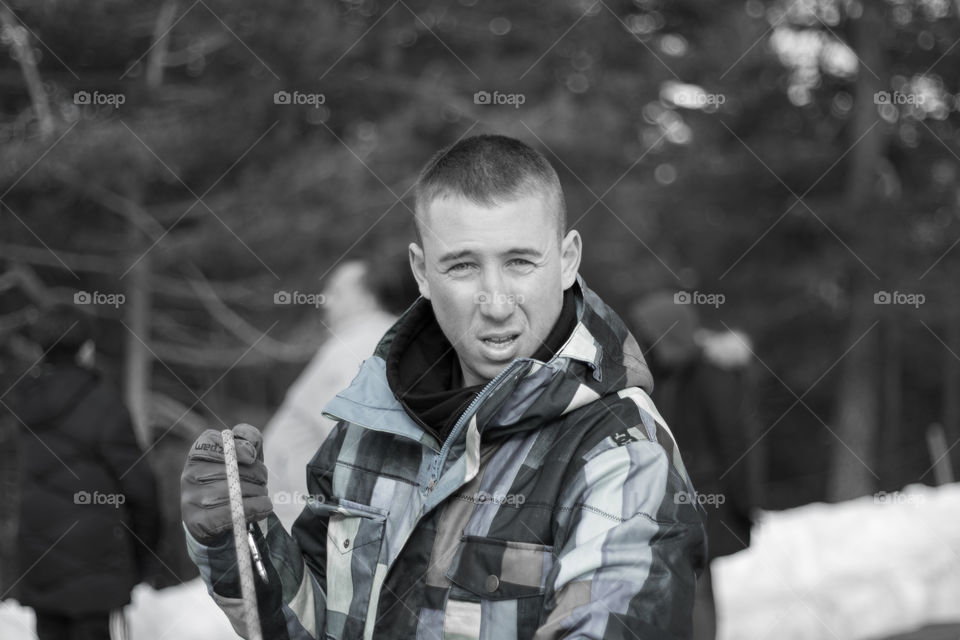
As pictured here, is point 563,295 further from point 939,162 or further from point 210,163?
point 939,162

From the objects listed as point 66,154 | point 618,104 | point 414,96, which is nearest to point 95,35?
point 66,154

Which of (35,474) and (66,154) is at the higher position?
(66,154)

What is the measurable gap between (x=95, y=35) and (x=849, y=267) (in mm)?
11082

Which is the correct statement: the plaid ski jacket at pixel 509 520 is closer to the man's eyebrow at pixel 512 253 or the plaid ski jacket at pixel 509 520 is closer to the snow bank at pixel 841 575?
the man's eyebrow at pixel 512 253

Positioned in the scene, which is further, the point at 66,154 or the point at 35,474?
the point at 66,154

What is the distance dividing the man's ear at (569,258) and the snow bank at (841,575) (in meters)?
3.71

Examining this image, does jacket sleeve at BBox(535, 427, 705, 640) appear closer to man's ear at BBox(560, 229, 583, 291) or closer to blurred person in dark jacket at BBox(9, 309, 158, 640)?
man's ear at BBox(560, 229, 583, 291)

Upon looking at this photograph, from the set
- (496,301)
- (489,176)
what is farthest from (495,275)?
(489,176)

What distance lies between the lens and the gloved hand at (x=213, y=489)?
1736mm

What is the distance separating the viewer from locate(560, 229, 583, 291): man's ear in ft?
6.40

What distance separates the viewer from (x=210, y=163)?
11.4m

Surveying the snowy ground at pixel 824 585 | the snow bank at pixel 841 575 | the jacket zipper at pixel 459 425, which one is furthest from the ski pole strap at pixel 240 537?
the snow bank at pixel 841 575

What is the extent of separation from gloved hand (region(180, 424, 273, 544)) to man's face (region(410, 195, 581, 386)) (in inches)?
17.2

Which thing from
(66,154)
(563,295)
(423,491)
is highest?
(66,154)
